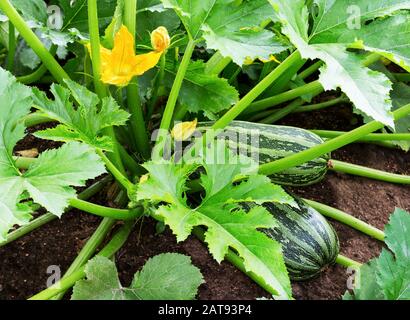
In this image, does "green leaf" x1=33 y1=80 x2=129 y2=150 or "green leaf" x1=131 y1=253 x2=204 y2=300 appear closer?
"green leaf" x1=33 y1=80 x2=129 y2=150

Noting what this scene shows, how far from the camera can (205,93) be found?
1779mm

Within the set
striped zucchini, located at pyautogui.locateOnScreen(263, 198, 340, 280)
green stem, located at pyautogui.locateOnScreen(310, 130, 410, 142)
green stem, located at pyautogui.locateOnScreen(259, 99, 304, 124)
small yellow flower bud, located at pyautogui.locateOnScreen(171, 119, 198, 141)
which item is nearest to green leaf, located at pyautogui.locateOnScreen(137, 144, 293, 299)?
small yellow flower bud, located at pyautogui.locateOnScreen(171, 119, 198, 141)

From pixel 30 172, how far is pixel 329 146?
2.55 ft

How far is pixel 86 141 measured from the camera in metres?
1.39

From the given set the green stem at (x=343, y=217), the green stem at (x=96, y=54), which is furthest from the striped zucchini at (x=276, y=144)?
the green stem at (x=96, y=54)

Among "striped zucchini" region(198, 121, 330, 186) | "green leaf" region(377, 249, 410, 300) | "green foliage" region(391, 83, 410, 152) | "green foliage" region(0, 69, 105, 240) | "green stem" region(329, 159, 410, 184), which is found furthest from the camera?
"green foliage" region(391, 83, 410, 152)

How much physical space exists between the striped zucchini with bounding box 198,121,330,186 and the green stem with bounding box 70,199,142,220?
36 cm

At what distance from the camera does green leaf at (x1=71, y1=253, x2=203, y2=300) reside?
1.54 metres

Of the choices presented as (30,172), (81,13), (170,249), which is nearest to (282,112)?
(170,249)

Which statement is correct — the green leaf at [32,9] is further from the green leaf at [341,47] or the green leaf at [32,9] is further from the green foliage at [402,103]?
the green foliage at [402,103]

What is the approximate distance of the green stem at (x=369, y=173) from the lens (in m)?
2.10

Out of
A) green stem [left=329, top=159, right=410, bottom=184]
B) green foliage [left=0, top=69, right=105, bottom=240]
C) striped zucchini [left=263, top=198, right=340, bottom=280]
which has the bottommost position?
green stem [left=329, top=159, right=410, bottom=184]

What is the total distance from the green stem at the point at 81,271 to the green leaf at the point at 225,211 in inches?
14.1

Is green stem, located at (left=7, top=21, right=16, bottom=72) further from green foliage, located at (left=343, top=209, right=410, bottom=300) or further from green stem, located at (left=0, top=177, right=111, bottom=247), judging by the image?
green foliage, located at (left=343, top=209, right=410, bottom=300)
